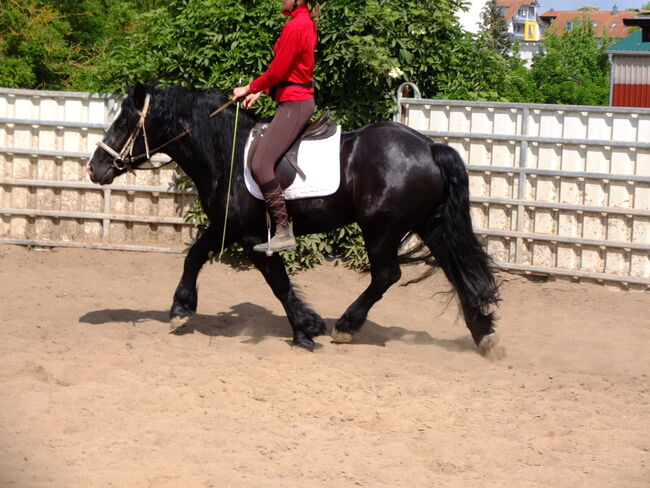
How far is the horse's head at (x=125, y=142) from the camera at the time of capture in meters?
7.30

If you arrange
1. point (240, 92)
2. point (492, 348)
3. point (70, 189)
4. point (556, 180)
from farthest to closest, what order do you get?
point (70, 189) → point (556, 180) → point (492, 348) → point (240, 92)

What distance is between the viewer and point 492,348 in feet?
24.2

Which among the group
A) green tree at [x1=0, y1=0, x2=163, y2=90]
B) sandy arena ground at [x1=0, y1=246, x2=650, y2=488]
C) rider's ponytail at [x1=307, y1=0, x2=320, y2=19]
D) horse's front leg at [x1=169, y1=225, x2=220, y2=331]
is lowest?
sandy arena ground at [x1=0, y1=246, x2=650, y2=488]

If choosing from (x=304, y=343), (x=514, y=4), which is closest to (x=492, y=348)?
(x=304, y=343)

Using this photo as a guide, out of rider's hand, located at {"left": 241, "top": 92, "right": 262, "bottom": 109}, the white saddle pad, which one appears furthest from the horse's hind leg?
rider's hand, located at {"left": 241, "top": 92, "right": 262, "bottom": 109}

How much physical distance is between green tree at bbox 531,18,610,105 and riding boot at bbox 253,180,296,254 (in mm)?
37154

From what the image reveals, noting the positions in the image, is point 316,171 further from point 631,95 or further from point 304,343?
point 631,95

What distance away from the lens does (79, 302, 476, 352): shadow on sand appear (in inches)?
314

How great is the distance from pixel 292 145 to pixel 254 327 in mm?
1908

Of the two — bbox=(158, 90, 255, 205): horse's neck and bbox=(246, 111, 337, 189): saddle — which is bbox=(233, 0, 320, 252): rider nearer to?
bbox=(246, 111, 337, 189): saddle

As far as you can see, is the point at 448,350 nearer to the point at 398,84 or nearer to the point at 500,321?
the point at 500,321

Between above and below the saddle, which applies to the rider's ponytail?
above

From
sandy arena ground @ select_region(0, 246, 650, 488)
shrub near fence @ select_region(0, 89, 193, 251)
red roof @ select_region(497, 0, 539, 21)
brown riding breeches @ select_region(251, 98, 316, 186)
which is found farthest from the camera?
red roof @ select_region(497, 0, 539, 21)

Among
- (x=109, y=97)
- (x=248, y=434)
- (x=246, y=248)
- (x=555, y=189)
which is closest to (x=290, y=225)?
(x=246, y=248)
